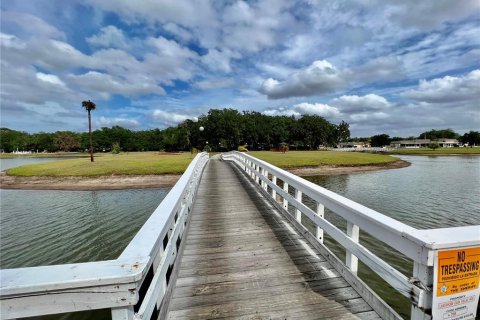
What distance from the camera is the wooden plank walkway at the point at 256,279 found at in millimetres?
2816

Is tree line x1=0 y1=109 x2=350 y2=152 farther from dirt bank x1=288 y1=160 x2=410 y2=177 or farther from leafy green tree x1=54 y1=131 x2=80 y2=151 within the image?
dirt bank x1=288 y1=160 x2=410 y2=177

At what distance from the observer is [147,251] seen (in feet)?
6.88

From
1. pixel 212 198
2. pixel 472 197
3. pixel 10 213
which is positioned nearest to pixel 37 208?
pixel 10 213

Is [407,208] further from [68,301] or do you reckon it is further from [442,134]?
[442,134]

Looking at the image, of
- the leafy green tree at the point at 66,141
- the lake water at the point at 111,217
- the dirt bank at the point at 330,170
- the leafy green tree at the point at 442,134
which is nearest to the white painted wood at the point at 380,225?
the lake water at the point at 111,217

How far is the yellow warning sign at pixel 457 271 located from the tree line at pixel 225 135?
61.5 m

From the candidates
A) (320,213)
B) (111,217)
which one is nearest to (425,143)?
(111,217)

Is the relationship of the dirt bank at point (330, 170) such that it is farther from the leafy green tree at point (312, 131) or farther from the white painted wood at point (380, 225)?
the leafy green tree at point (312, 131)

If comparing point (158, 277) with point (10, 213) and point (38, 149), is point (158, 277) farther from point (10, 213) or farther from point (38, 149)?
point (38, 149)

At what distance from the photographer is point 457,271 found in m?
2.03

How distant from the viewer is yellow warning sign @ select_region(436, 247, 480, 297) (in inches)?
77.9

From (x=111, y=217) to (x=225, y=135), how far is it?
63951 mm

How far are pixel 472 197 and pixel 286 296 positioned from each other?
712 inches

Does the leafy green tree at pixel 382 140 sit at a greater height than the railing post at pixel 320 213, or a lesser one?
greater
